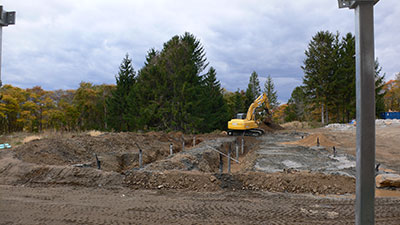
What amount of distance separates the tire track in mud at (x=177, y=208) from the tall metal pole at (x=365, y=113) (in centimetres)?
205

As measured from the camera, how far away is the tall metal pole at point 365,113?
2518mm

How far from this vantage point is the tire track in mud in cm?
446

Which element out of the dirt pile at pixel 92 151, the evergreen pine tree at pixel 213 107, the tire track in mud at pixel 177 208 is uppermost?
the evergreen pine tree at pixel 213 107

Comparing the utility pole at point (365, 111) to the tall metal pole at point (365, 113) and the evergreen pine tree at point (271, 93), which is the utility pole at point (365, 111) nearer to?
the tall metal pole at point (365, 113)

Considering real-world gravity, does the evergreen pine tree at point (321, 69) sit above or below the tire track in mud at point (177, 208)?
above

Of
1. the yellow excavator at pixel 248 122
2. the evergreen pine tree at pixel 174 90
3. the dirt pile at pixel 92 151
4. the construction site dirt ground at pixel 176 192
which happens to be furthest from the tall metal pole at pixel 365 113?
the evergreen pine tree at pixel 174 90

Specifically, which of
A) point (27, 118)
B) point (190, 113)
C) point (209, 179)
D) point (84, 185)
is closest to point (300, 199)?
point (209, 179)

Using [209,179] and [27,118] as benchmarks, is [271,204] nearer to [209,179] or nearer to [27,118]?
[209,179]

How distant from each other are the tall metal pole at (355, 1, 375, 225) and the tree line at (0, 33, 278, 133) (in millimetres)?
21113

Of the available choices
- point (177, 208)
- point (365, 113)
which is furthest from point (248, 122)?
point (365, 113)

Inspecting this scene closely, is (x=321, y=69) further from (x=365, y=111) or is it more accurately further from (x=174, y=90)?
(x=365, y=111)

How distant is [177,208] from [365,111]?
3.81 metres

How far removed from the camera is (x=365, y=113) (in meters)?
2.53

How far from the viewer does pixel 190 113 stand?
79.3ft
